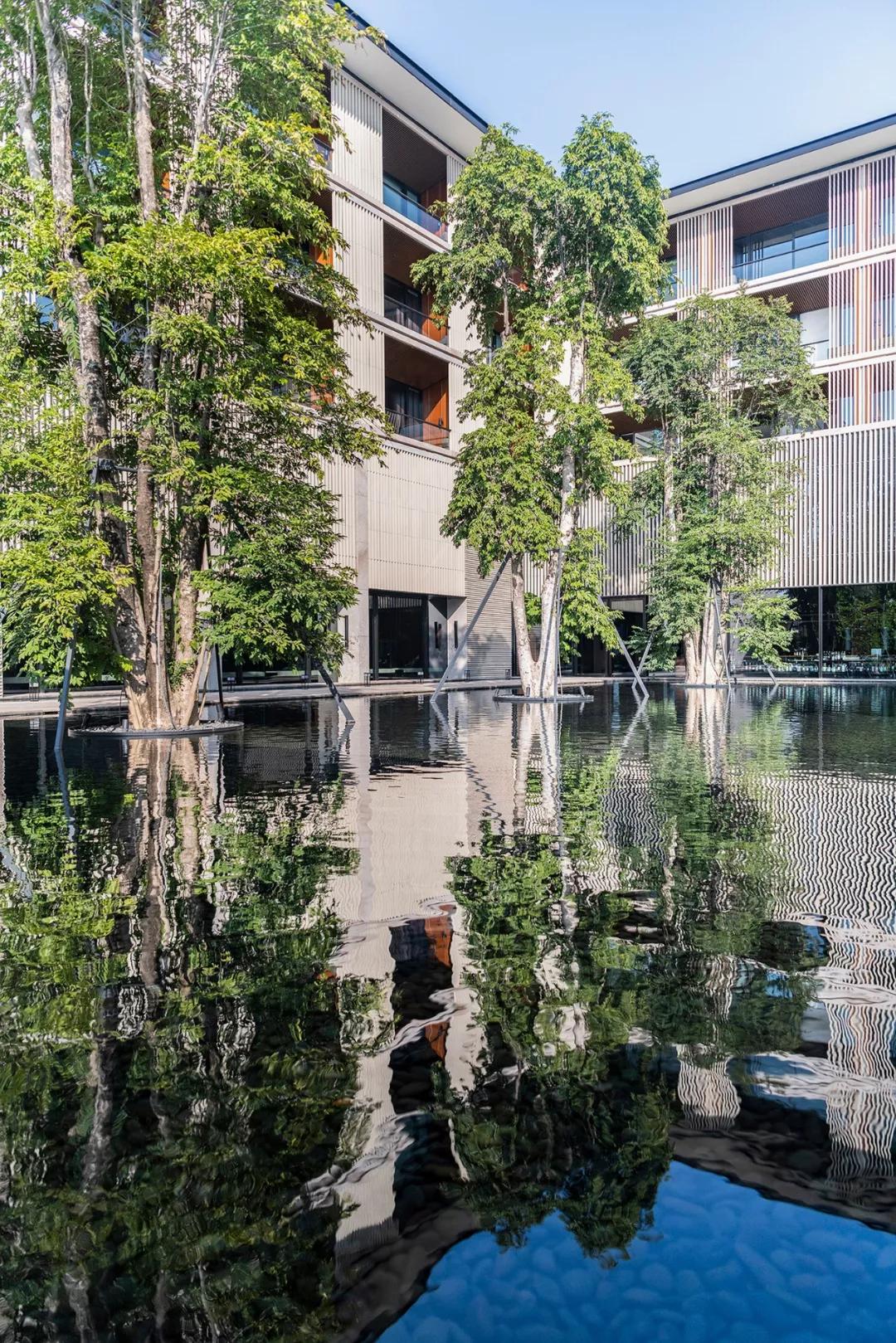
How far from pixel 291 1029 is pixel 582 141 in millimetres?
19460

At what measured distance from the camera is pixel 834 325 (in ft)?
104

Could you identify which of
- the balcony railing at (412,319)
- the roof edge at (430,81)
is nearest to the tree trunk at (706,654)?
the balcony railing at (412,319)

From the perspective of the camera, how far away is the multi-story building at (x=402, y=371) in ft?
94.4

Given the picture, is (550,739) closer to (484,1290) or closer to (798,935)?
(798,935)

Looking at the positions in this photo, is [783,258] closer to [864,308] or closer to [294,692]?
[864,308]

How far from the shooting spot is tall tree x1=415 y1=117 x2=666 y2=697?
18.5 meters

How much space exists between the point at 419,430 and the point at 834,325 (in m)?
14.2

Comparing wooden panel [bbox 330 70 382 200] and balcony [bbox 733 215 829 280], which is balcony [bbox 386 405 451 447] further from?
balcony [bbox 733 215 829 280]

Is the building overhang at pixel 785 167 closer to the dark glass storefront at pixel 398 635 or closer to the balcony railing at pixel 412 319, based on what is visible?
the balcony railing at pixel 412 319

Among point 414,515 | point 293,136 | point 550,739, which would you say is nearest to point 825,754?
point 550,739

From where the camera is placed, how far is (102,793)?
24.7ft

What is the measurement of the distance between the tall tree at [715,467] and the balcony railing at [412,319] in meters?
7.75

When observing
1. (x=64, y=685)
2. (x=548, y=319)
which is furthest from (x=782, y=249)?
(x=64, y=685)

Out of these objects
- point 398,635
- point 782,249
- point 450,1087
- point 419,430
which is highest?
point 782,249
